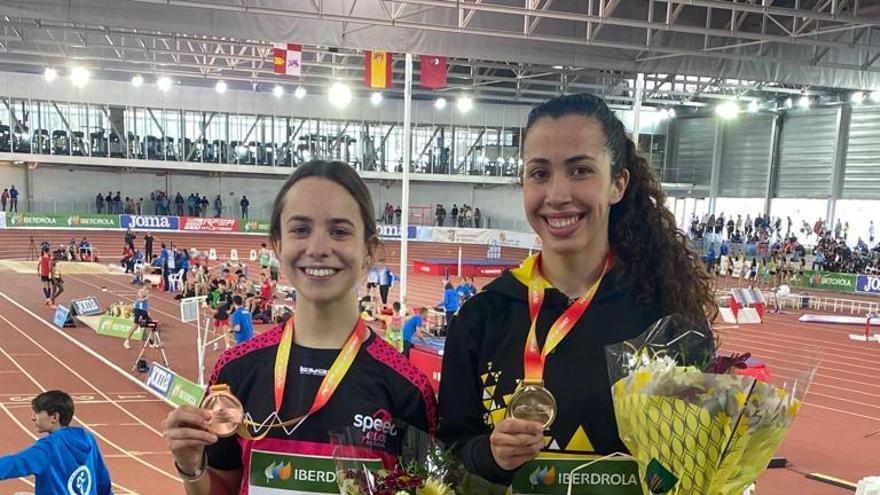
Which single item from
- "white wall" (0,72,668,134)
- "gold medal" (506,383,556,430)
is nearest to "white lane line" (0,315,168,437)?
"gold medal" (506,383,556,430)

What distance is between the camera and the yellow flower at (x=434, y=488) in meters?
1.49

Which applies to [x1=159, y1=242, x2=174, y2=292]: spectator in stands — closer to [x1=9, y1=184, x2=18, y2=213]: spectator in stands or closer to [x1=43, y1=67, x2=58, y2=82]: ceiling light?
[x1=43, y1=67, x2=58, y2=82]: ceiling light

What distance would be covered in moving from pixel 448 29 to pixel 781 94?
2448 cm

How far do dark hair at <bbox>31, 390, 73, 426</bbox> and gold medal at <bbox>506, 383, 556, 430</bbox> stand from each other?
3148 millimetres

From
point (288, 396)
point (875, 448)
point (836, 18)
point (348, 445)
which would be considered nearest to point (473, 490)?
point (348, 445)

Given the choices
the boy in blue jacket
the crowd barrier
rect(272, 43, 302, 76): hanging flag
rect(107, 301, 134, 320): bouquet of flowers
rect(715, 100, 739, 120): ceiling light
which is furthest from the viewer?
rect(715, 100, 739, 120): ceiling light

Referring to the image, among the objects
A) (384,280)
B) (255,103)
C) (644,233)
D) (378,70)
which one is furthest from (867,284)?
(255,103)

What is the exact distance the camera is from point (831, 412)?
1057 centimetres

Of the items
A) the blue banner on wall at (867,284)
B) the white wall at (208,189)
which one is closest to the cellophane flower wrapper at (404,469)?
the blue banner on wall at (867,284)

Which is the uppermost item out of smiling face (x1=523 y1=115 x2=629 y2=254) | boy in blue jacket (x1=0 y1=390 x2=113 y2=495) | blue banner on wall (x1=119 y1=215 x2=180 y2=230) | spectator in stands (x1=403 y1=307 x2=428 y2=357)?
smiling face (x1=523 y1=115 x2=629 y2=254)

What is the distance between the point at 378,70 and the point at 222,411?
43.8 ft

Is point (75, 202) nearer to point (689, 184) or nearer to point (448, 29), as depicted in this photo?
point (448, 29)

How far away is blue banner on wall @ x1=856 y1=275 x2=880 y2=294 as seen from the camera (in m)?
22.7

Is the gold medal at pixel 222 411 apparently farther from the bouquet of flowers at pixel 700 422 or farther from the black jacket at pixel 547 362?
the bouquet of flowers at pixel 700 422
